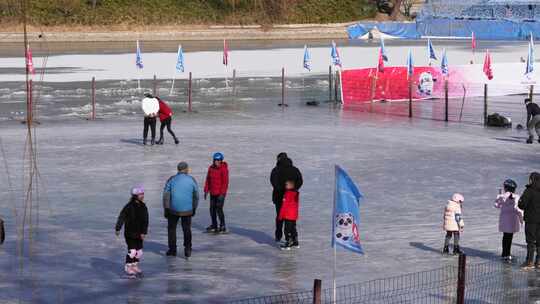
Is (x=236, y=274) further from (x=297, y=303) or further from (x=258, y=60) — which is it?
(x=258, y=60)

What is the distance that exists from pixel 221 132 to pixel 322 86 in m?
13.5

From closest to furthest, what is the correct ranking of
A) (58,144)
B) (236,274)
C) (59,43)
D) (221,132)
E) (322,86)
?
A: (236,274) → (58,144) → (221,132) → (322,86) → (59,43)

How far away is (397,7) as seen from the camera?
272ft

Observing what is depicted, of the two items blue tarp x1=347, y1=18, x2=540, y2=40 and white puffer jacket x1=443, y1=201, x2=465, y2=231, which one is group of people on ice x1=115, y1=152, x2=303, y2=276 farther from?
blue tarp x1=347, y1=18, x2=540, y2=40

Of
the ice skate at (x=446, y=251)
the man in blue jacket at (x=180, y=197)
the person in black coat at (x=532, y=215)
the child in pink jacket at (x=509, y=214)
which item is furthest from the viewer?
the ice skate at (x=446, y=251)

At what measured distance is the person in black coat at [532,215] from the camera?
1331cm

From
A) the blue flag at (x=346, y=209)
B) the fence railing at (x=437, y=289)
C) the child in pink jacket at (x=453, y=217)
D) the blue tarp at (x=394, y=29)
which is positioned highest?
the blue tarp at (x=394, y=29)

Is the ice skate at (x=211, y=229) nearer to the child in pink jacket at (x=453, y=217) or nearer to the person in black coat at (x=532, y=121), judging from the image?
the child in pink jacket at (x=453, y=217)

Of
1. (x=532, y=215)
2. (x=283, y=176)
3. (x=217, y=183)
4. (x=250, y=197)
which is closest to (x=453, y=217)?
(x=532, y=215)

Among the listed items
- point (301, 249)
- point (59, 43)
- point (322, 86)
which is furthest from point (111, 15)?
point (301, 249)

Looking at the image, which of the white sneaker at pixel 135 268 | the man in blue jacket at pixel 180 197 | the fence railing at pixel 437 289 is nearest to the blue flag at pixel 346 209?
the fence railing at pixel 437 289

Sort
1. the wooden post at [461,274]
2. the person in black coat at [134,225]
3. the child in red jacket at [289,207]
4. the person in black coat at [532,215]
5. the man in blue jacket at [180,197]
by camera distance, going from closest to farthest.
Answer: the wooden post at [461,274] < the person in black coat at [134,225] < the person in black coat at [532,215] < the man in blue jacket at [180,197] < the child in red jacket at [289,207]

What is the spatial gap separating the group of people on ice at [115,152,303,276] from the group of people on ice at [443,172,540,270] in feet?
6.65

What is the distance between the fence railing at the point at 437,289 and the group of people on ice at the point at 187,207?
178 centimetres
